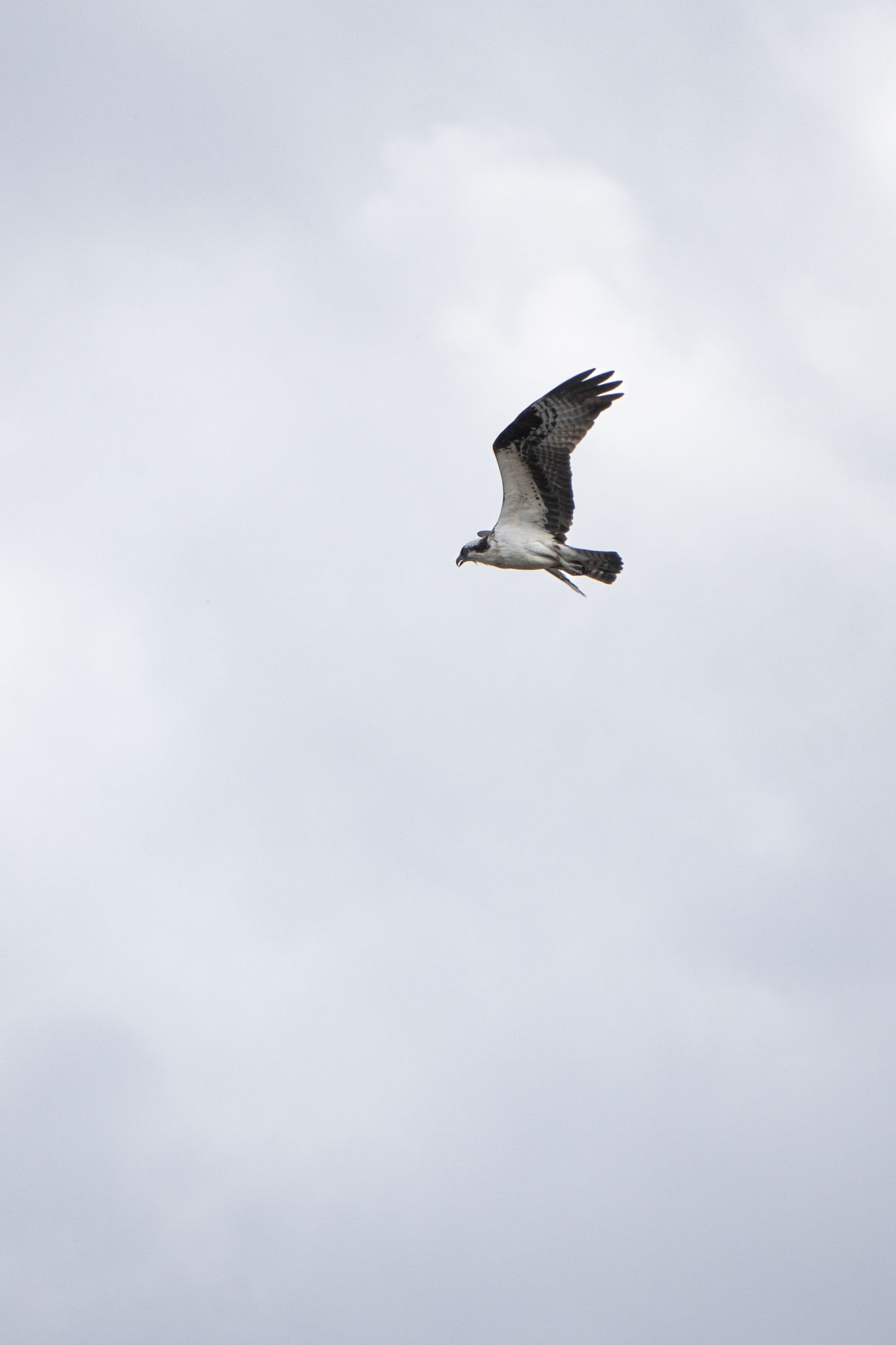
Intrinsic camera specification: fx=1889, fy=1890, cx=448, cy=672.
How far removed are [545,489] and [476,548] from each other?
140 cm

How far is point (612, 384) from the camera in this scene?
28844 mm

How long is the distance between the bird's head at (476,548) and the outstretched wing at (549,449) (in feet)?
0.92

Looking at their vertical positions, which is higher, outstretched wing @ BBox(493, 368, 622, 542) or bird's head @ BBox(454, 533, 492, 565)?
outstretched wing @ BBox(493, 368, 622, 542)

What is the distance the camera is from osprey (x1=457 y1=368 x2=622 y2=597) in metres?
28.6

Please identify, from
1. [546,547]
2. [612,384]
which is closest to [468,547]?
[546,547]

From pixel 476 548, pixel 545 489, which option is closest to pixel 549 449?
pixel 545 489

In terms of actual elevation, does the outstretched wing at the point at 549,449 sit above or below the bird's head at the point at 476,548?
above

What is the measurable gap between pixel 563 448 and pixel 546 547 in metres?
1.53

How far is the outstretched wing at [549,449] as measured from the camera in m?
28.6

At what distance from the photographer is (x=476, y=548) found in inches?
1152

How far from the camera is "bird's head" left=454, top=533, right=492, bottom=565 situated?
29.2 m

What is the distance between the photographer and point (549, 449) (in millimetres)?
28797

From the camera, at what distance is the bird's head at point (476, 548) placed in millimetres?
29188

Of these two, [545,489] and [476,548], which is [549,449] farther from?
[476,548]
